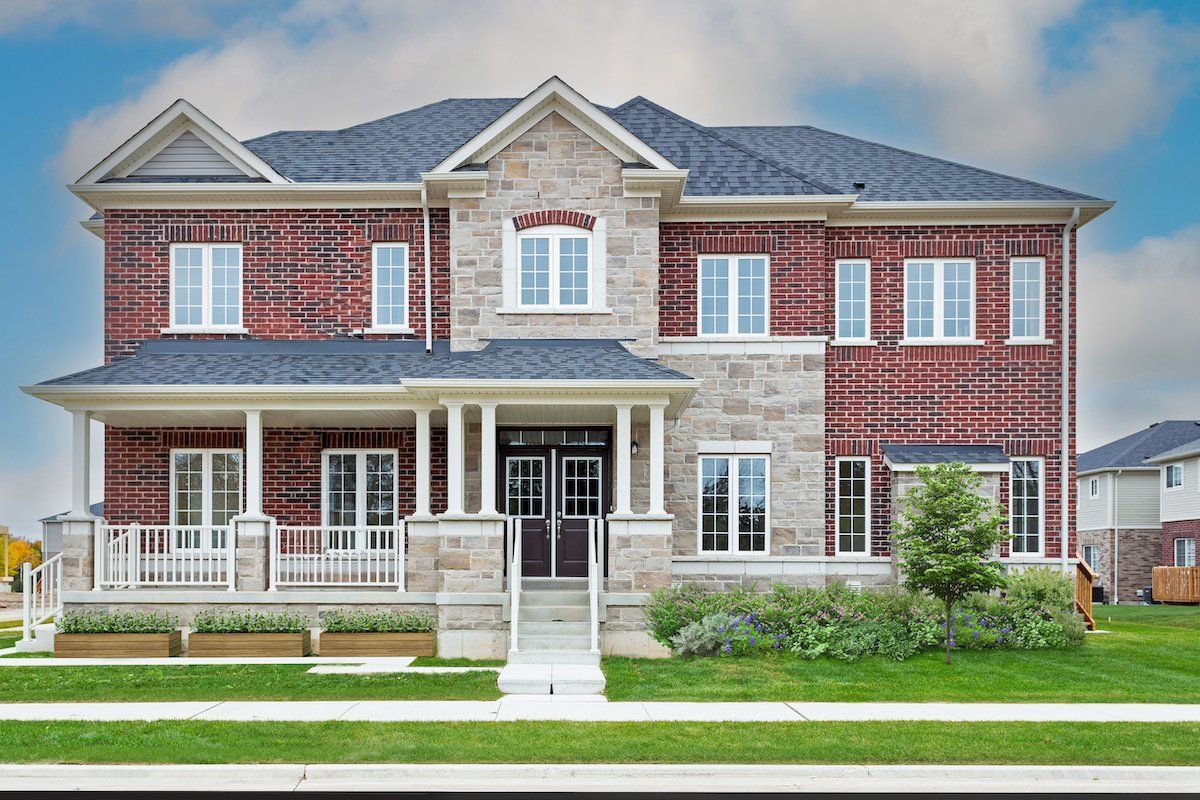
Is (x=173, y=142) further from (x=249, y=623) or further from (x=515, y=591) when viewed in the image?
(x=515, y=591)

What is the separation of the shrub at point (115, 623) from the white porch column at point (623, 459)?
25.0 ft

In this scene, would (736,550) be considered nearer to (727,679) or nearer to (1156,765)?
(727,679)

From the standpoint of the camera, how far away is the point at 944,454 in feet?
71.9

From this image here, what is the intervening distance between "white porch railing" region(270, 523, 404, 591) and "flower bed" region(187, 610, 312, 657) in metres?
0.68

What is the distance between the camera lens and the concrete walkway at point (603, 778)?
32.3 feet

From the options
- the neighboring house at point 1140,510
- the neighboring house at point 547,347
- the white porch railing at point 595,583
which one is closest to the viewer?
the white porch railing at point 595,583

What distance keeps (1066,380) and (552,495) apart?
10287 millimetres

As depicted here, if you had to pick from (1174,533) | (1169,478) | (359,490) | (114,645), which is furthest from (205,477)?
(1169,478)

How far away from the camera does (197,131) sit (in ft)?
71.8

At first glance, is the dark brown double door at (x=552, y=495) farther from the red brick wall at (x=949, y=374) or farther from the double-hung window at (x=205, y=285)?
the double-hung window at (x=205, y=285)

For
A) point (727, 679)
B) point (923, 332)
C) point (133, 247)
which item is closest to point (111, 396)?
point (133, 247)

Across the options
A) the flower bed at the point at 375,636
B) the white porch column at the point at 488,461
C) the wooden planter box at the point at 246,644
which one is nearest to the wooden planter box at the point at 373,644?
the flower bed at the point at 375,636

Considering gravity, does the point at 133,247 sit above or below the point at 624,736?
above

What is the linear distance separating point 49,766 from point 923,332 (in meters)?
17.5
